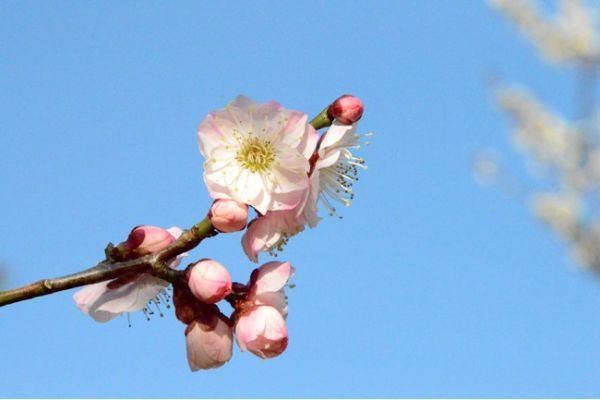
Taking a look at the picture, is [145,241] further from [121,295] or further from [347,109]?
[347,109]

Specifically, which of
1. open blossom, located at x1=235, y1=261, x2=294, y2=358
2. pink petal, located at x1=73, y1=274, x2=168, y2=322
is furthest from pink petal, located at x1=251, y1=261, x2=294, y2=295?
pink petal, located at x1=73, y1=274, x2=168, y2=322

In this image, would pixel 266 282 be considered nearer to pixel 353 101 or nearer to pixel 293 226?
pixel 293 226

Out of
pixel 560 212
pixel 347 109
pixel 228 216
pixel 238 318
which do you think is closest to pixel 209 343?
pixel 238 318

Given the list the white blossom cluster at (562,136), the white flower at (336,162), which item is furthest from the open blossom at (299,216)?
the white blossom cluster at (562,136)

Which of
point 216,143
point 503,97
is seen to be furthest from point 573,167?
point 216,143

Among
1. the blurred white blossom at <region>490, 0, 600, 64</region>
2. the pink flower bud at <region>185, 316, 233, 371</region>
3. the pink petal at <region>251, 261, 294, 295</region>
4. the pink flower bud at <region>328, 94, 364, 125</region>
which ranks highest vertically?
the blurred white blossom at <region>490, 0, 600, 64</region>

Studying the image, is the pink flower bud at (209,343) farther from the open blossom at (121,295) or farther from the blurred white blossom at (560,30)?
the blurred white blossom at (560,30)

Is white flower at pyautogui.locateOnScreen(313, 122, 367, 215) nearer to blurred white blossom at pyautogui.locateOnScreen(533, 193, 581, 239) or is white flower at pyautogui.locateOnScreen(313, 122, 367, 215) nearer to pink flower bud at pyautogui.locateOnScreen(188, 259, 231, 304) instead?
pink flower bud at pyautogui.locateOnScreen(188, 259, 231, 304)
